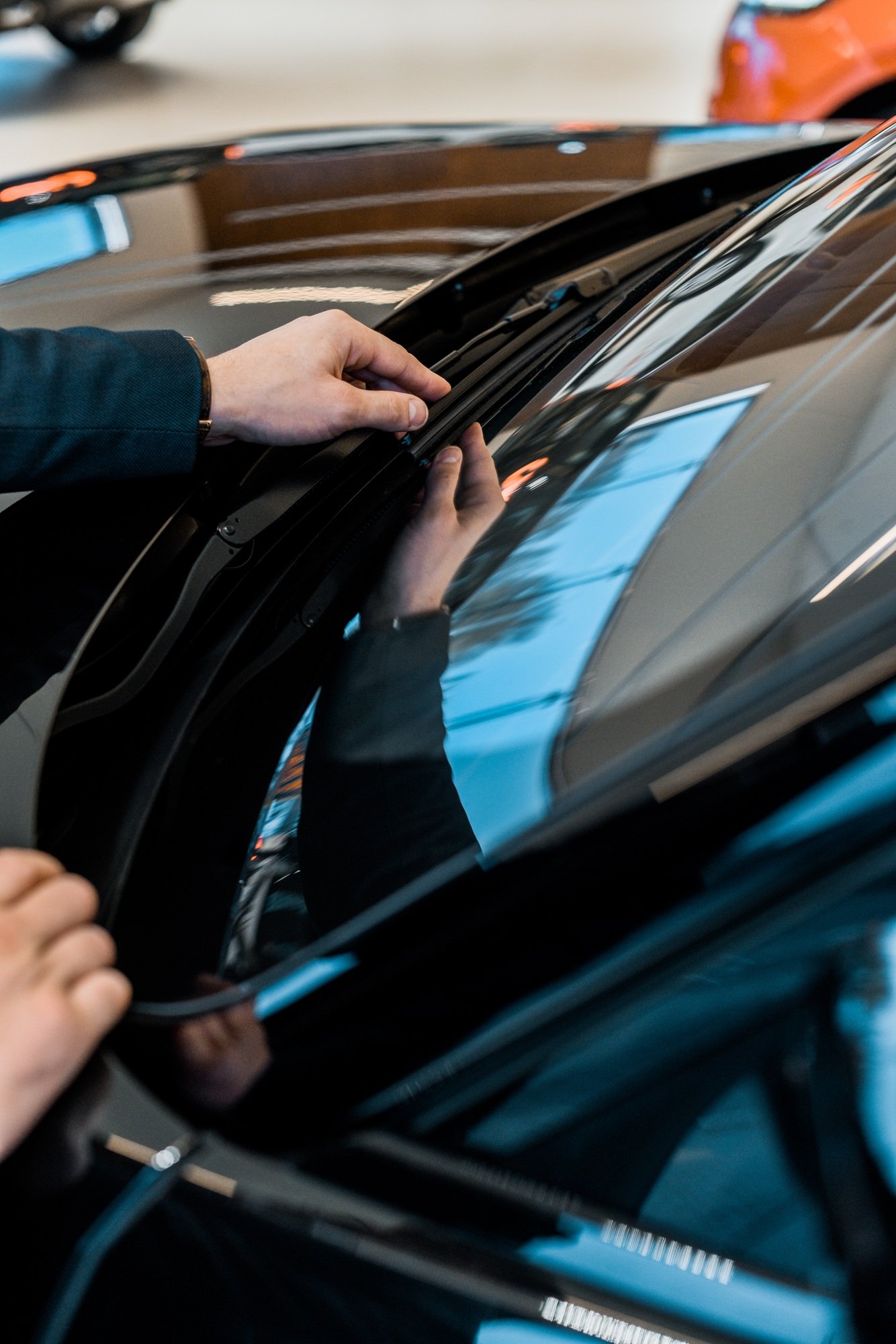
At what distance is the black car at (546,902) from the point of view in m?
0.54

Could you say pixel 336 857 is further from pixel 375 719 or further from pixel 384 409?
pixel 384 409

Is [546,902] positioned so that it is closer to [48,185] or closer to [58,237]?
[58,237]

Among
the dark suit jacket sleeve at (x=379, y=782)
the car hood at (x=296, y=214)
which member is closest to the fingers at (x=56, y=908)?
the dark suit jacket sleeve at (x=379, y=782)

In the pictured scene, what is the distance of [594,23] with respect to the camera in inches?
221

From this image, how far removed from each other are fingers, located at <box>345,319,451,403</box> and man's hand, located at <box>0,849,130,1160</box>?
21.8 inches

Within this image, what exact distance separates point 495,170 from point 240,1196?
1.45 metres

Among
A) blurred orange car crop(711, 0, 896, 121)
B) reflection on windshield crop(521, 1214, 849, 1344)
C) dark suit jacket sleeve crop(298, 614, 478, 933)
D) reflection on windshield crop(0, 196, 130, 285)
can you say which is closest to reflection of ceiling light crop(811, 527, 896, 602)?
dark suit jacket sleeve crop(298, 614, 478, 933)

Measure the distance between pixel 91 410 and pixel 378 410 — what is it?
0.25 m

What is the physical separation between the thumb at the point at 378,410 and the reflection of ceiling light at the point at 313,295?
0.30 m

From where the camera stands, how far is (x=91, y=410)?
3.04ft

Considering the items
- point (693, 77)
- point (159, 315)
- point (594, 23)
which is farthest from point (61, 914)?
point (594, 23)

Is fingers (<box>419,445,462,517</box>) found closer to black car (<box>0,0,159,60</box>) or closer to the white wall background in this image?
the white wall background

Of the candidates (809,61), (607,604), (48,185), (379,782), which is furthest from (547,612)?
(809,61)

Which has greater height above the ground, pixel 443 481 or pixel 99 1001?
pixel 443 481
